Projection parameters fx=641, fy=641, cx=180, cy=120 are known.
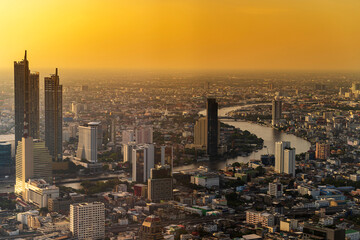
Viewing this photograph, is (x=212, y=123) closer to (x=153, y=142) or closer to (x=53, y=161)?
(x=153, y=142)

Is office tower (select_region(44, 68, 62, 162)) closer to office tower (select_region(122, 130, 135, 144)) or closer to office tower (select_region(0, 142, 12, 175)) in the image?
office tower (select_region(0, 142, 12, 175))

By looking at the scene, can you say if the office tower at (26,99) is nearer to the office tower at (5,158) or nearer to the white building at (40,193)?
the office tower at (5,158)

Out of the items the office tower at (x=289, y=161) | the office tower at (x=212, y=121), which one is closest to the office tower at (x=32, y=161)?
the office tower at (x=212, y=121)

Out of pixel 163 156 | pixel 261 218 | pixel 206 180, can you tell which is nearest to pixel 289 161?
pixel 206 180

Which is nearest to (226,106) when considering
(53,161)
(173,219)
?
(53,161)

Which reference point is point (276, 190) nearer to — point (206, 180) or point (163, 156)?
point (206, 180)

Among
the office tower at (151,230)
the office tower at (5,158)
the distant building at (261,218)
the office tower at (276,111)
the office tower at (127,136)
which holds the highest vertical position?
the office tower at (276,111)
